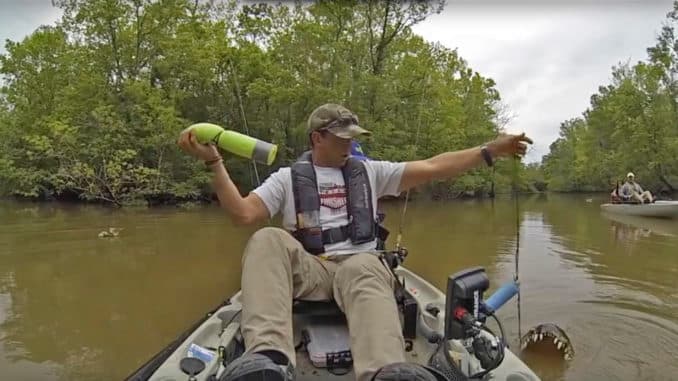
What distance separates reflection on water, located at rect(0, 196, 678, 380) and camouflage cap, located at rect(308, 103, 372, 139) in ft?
7.78

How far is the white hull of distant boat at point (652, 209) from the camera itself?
14203 mm

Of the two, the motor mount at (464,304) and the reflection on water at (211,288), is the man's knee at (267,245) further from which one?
the reflection on water at (211,288)

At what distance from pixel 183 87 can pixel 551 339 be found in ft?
71.1

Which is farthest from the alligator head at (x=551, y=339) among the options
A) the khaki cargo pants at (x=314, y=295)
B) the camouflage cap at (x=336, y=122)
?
the camouflage cap at (x=336, y=122)

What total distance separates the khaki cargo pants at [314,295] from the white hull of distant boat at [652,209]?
14.9 m

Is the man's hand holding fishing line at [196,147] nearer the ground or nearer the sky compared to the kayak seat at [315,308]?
nearer the sky

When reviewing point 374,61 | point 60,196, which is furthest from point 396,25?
point 60,196

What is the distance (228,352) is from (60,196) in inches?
985

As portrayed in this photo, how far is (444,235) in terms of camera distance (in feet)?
36.6

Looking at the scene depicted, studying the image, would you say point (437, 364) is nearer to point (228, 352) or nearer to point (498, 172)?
point (228, 352)

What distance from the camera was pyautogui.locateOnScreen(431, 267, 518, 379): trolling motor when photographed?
1936mm

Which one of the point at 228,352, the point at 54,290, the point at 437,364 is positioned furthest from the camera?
the point at 54,290

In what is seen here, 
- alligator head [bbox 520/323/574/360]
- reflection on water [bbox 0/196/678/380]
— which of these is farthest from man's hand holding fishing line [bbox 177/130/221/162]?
alligator head [bbox 520/323/574/360]

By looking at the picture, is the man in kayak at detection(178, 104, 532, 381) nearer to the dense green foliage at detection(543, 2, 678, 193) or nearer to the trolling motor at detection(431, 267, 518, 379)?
the trolling motor at detection(431, 267, 518, 379)
